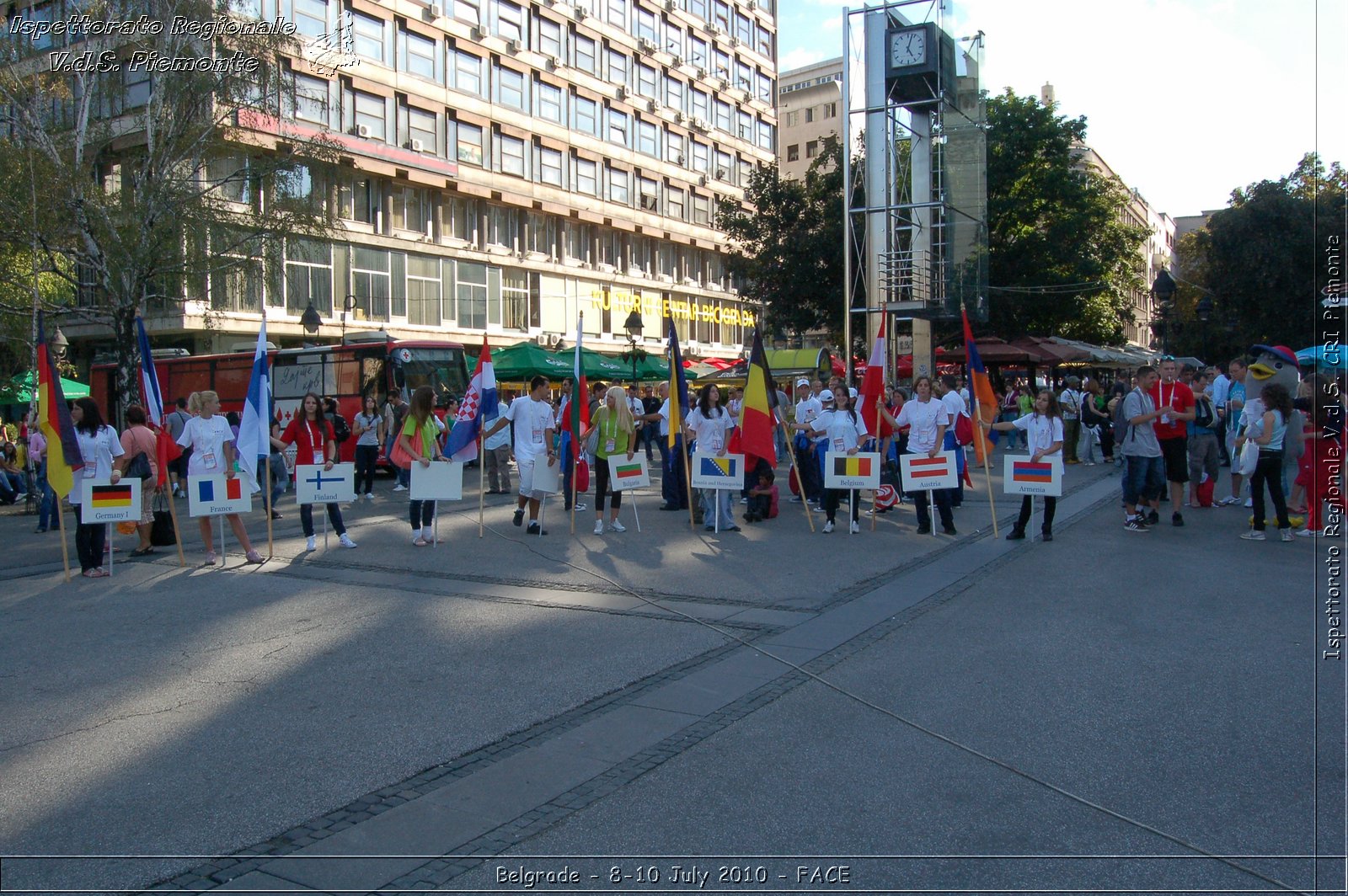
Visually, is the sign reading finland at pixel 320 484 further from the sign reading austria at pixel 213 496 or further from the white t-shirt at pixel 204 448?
the white t-shirt at pixel 204 448

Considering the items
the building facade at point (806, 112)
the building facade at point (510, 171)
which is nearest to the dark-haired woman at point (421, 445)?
the building facade at point (510, 171)

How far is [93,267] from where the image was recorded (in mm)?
21781

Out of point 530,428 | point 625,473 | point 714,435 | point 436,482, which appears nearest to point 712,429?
point 714,435

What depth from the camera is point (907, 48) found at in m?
25.0

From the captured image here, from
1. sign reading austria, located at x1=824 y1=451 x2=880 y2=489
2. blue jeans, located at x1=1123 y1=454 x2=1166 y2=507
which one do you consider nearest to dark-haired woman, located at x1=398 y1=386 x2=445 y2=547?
sign reading austria, located at x1=824 y1=451 x2=880 y2=489

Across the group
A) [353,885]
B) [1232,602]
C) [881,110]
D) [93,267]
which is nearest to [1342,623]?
[1232,602]

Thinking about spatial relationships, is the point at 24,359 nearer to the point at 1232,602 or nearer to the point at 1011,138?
the point at 1232,602

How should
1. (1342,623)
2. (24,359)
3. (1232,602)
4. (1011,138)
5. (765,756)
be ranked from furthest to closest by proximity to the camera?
(1011,138) → (24,359) → (1232,602) → (1342,623) → (765,756)

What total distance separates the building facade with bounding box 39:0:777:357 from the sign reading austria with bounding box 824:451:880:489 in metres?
16.1

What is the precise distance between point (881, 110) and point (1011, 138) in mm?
12765

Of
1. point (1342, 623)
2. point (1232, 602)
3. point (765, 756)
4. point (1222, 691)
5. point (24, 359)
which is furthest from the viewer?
point (24, 359)

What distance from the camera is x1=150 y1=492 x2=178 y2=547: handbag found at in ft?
39.5

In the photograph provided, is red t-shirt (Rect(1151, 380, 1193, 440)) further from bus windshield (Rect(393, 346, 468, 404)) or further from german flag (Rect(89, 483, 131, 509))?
bus windshield (Rect(393, 346, 468, 404))

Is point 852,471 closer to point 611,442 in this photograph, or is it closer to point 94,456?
point 611,442
